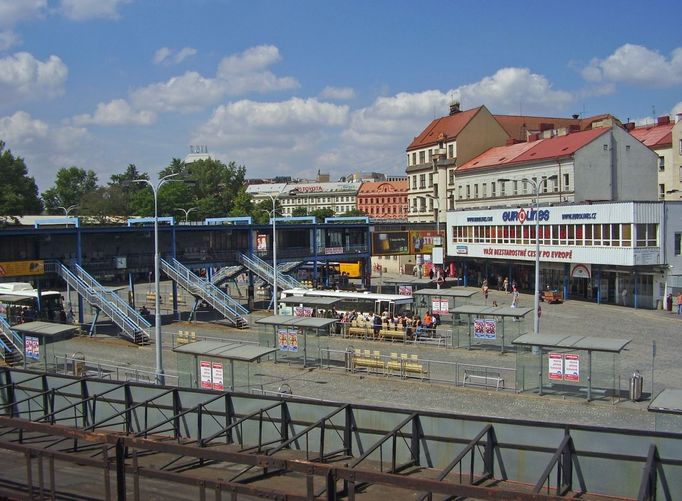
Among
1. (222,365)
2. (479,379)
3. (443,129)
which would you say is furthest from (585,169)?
(222,365)

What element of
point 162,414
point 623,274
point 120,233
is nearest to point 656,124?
point 623,274

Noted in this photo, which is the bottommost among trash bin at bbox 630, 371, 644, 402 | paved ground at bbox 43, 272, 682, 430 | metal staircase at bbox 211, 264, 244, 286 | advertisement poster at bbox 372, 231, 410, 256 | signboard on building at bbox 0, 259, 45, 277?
paved ground at bbox 43, 272, 682, 430

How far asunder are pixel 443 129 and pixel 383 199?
92.6m

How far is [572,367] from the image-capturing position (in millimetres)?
23844

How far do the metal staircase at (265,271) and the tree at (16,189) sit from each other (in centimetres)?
5546

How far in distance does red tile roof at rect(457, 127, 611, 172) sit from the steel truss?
186 ft

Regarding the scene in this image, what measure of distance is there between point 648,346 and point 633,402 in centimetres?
1178

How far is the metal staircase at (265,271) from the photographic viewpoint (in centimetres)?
5159

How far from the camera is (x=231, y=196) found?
14238 cm

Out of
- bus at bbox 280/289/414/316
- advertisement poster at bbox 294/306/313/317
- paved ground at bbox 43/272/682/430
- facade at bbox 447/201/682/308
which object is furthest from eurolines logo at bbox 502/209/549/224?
advertisement poster at bbox 294/306/313/317

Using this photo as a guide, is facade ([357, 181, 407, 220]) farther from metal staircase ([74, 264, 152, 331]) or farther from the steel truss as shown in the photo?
the steel truss

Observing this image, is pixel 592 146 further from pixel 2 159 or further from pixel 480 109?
pixel 2 159

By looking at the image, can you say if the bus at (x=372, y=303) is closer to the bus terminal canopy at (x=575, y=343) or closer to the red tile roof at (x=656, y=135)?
the bus terminal canopy at (x=575, y=343)

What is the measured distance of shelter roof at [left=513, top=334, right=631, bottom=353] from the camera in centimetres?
2292
